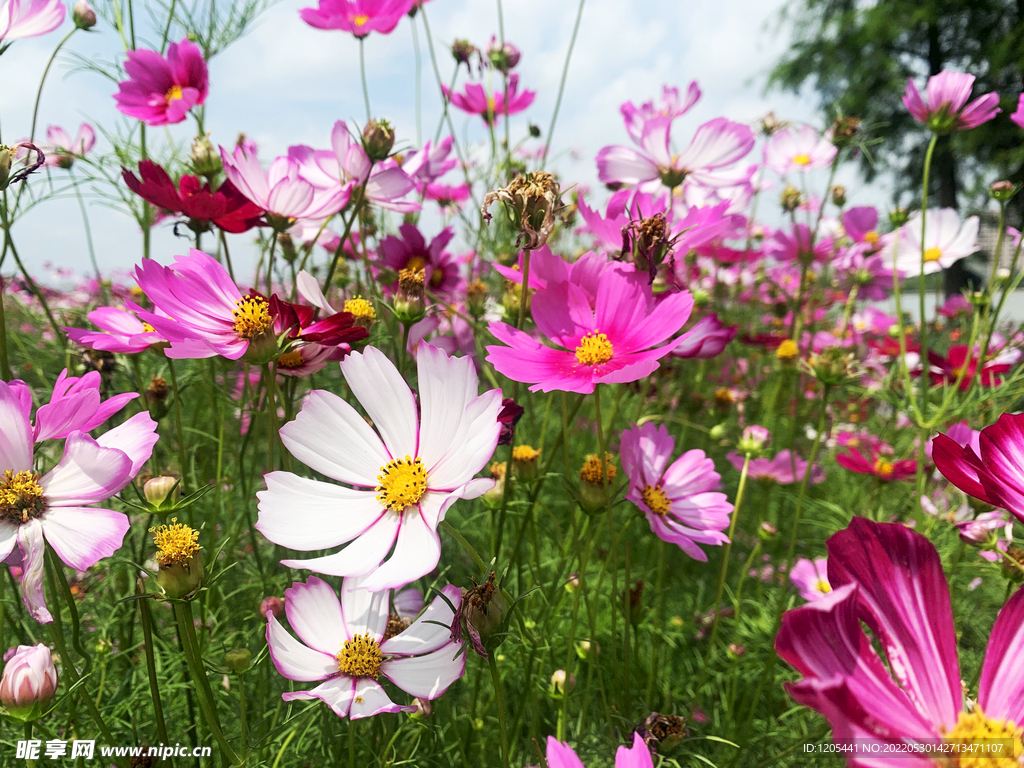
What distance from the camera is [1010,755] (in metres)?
0.25

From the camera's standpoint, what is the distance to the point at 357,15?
92 cm

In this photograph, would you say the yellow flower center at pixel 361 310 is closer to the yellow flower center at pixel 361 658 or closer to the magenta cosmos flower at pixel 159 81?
the yellow flower center at pixel 361 658

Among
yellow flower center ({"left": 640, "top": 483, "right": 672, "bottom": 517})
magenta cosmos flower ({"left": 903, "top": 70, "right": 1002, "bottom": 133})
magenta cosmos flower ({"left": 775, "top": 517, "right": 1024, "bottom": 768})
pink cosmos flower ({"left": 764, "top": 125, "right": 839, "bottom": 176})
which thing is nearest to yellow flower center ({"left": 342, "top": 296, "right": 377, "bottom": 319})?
yellow flower center ({"left": 640, "top": 483, "right": 672, "bottom": 517})

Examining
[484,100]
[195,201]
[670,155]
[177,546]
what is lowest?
[177,546]

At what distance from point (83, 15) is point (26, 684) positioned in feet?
2.75

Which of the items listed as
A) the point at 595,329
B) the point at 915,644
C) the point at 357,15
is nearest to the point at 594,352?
the point at 595,329

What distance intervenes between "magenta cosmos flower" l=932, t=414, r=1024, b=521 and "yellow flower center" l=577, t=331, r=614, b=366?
25 cm

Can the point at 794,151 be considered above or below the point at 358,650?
above

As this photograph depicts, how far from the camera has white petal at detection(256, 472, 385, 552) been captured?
1.20 ft

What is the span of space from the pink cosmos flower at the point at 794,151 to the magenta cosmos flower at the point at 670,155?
0.63 metres

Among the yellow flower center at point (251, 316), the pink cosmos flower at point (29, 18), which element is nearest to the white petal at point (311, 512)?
the yellow flower center at point (251, 316)

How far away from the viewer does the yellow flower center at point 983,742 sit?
244mm

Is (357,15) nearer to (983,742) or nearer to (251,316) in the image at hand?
(251,316)

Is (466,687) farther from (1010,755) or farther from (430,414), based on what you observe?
(1010,755)
